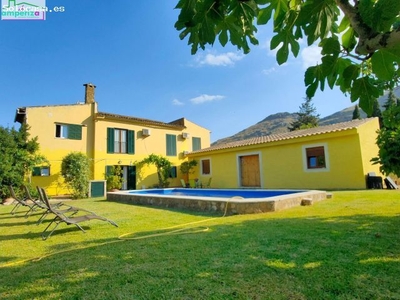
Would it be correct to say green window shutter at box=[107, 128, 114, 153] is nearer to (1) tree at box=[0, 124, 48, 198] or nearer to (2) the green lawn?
(1) tree at box=[0, 124, 48, 198]

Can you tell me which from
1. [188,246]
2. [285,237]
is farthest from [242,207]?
A: [188,246]

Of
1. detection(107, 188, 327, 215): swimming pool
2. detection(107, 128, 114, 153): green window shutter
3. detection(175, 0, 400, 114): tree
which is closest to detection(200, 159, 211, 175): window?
detection(107, 128, 114, 153): green window shutter

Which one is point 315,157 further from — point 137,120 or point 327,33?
point 137,120

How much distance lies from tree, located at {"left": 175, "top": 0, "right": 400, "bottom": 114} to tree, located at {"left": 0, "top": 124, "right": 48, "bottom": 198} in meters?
15.4

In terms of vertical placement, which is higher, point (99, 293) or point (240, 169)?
point (240, 169)

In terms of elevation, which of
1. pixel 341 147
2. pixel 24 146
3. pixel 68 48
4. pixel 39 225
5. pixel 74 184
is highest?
pixel 68 48

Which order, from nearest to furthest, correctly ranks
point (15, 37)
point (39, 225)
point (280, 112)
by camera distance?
point (39, 225) → point (15, 37) → point (280, 112)

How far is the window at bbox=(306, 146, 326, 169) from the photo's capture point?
13.6 meters

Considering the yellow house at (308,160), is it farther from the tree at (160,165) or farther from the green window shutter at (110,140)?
the green window shutter at (110,140)

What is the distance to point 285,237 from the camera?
3.92m

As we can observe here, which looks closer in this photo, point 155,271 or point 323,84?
point 323,84

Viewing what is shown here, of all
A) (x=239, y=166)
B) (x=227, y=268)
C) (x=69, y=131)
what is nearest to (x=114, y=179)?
(x=69, y=131)

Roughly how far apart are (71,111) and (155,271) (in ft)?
61.4

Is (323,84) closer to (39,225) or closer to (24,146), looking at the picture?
(39,225)
